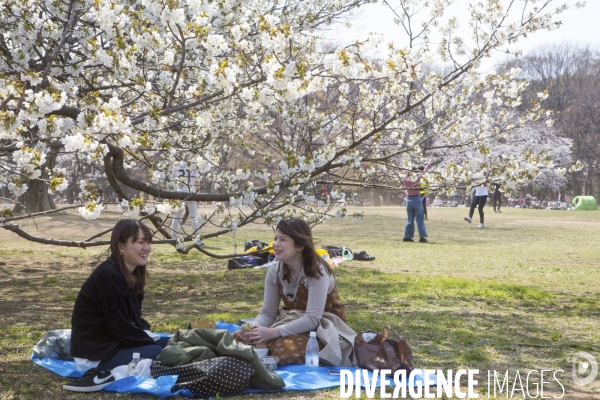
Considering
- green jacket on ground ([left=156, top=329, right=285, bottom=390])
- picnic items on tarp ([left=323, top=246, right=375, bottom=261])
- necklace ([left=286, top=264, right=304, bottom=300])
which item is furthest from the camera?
picnic items on tarp ([left=323, top=246, right=375, bottom=261])

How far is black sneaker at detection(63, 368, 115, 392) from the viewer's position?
4.35 meters

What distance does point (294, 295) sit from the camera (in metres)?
5.32

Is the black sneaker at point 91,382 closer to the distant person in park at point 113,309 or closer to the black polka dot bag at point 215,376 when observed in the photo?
the distant person in park at point 113,309

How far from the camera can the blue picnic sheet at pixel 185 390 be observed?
4.29 meters

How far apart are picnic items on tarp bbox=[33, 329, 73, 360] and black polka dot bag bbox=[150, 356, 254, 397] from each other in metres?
1.24

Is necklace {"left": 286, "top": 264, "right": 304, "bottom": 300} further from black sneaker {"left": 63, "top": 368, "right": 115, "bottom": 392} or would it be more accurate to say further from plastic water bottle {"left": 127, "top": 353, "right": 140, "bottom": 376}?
black sneaker {"left": 63, "top": 368, "right": 115, "bottom": 392}

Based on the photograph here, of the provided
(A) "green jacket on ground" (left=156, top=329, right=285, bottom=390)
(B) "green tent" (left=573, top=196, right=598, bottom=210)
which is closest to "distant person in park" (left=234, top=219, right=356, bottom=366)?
(A) "green jacket on ground" (left=156, top=329, right=285, bottom=390)

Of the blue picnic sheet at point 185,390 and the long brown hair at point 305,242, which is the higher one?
the long brown hair at point 305,242

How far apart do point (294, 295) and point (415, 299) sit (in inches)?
123

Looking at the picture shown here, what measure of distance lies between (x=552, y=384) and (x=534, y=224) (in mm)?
20815

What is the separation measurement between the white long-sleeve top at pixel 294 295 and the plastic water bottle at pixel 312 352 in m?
0.11

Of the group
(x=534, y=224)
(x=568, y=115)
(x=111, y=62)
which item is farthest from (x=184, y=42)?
(x=568, y=115)

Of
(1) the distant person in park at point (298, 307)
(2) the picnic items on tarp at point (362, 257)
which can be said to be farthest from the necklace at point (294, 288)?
(2) the picnic items on tarp at point (362, 257)

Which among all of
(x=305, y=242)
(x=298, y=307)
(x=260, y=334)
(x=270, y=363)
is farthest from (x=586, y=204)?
(x=270, y=363)
